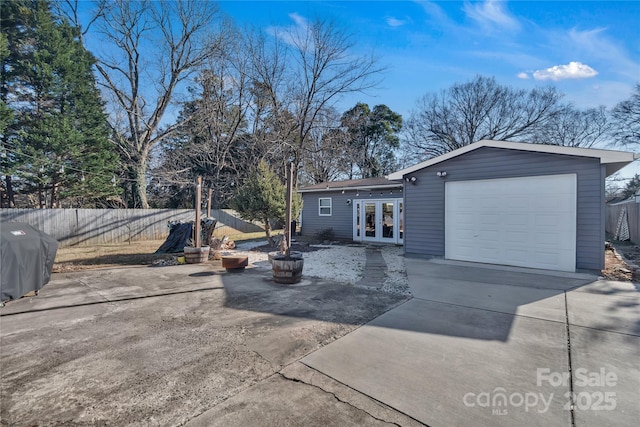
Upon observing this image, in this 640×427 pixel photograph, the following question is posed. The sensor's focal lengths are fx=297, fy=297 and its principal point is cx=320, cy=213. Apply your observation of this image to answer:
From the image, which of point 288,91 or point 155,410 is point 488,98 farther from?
point 155,410

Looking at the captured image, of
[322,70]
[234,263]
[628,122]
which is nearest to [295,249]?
[234,263]

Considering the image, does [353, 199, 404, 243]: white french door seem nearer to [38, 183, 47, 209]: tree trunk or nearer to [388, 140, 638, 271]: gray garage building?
[388, 140, 638, 271]: gray garage building

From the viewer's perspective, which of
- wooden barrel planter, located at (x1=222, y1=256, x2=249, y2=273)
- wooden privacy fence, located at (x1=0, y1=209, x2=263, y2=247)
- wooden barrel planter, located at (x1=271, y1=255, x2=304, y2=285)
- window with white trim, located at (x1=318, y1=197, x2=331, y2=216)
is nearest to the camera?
wooden barrel planter, located at (x1=271, y1=255, x2=304, y2=285)

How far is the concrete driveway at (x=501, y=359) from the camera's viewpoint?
227 cm

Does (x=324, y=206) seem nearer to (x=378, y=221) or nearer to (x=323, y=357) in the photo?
(x=378, y=221)

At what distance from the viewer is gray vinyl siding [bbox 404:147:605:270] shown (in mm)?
6578

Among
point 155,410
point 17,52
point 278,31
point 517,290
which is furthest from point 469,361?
point 17,52

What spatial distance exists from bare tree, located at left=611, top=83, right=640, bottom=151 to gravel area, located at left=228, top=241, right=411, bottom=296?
2168 cm

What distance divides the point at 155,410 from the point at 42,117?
18819 mm

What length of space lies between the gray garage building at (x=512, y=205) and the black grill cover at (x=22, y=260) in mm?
Result: 8991

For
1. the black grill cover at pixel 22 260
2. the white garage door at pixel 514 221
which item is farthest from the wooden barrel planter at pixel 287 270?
the white garage door at pixel 514 221

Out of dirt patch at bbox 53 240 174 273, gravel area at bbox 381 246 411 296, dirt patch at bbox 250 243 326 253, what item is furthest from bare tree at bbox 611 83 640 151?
dirt patch at bbox 53 240 174 273

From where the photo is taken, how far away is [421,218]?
9.35m

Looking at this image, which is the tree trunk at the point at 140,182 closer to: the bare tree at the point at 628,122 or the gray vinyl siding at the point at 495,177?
the gray vinyl siding at the point at 495,177
